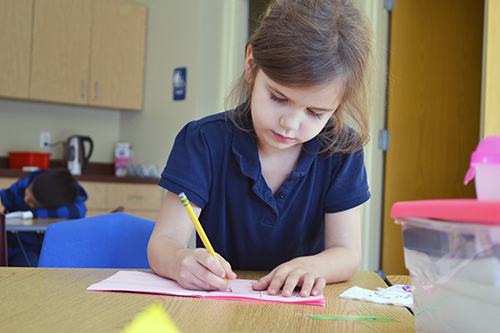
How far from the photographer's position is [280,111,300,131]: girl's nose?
2.89ft

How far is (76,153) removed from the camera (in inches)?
151

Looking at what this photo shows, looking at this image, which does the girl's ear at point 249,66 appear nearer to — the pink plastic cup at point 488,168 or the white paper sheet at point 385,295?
the white paper sheet at point 385,295

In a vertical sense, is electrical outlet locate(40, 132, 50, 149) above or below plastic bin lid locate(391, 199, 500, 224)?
above

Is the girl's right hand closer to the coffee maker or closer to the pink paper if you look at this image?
the pink paper

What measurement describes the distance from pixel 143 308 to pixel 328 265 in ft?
1.27

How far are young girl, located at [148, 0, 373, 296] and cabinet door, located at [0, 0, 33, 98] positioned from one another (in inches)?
122

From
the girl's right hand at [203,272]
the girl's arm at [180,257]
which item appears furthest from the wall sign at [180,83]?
the girl's right hand at [203,272]

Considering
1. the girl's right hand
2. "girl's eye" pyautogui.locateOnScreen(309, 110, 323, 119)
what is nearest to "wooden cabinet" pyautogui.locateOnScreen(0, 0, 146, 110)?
"girl's eye" pyautogui.locateOnScreen(309, 110, 323, 119)

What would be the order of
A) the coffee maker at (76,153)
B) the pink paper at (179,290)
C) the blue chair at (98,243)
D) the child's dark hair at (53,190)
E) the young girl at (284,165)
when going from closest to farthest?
the pink paper at (179,290)
the young girl at (284,165)
the blue chair at (98,243)
the child's dark hair at (53,190)
the coffee maker at (76,153)

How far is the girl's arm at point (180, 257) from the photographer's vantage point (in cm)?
77

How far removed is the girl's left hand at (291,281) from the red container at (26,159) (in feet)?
10.9

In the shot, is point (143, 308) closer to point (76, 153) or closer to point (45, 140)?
point (76, 153)

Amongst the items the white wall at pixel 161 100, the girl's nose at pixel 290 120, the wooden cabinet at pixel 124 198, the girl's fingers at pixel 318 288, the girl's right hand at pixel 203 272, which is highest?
the white wall at pixel 161 100

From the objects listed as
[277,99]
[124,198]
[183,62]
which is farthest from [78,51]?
[277,99]
